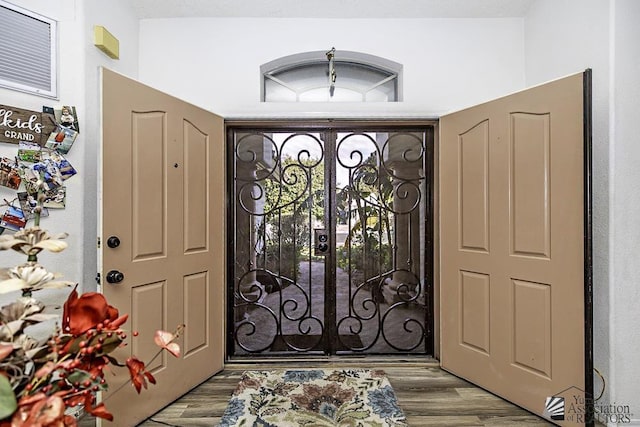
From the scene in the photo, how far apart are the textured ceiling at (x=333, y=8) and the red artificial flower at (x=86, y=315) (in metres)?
2.56

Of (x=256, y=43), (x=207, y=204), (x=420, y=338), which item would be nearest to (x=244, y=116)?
(x=256, y=43)

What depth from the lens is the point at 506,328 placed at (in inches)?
86.4

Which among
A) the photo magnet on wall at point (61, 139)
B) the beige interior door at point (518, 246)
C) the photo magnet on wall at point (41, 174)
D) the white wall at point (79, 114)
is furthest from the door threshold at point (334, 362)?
the photo magnet on wall at point (61, 139)

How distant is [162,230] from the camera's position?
6.98 ft

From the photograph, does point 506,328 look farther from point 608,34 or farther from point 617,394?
point 608,34

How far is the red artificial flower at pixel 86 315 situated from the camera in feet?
2.01

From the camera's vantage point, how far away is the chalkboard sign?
5.64 feet

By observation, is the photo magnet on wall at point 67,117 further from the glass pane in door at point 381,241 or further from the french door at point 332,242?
the glass pane in door at point 381,241

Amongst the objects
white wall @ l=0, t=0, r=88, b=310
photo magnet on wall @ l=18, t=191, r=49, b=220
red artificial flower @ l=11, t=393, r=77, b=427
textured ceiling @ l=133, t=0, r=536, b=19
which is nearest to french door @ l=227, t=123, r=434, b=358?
textured ceiling @ l=133, t=0, r=536, b=19

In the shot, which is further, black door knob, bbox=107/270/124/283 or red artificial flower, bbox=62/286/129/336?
black door knob, bbox=107/270/124/283

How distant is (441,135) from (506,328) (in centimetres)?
150

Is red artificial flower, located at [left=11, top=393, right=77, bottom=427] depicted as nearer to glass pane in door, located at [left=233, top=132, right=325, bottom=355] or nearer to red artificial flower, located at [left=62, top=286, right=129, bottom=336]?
red artificial flower, located at [left=62, top=286, right=129, bottom=336]

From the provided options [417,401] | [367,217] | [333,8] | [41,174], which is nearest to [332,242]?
[367,217]

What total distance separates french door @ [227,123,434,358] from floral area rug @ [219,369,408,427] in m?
0.31
